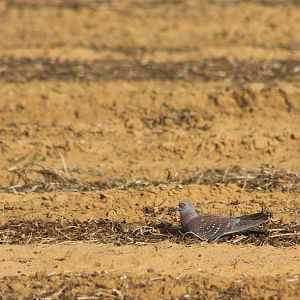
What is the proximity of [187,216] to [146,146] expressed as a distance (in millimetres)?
3494

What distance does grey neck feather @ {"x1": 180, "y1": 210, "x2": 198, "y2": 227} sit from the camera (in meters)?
8.45

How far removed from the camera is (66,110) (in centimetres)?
1334

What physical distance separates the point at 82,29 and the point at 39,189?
872 centimetres

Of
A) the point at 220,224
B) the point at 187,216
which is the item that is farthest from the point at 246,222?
the point at 187,216

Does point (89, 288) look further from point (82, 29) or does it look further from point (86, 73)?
point (82, 29)

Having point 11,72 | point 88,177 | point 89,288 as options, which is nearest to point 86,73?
point 11,72

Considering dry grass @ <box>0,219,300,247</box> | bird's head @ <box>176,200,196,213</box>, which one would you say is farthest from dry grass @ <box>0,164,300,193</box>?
bird's head @ <box>176,200,196,213</box>

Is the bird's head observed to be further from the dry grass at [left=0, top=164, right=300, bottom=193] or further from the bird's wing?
the dry grass at [left=0, top=164, right=300, bottom=193]

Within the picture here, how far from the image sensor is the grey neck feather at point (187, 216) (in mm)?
8453

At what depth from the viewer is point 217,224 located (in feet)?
27.2

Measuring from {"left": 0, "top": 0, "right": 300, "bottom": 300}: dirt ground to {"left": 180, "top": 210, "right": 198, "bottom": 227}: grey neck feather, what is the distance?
149 mm

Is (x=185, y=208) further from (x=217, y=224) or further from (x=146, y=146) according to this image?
(x=146, y=146)

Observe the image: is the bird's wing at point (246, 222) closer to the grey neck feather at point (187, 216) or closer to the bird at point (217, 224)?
the bird at point (217, 224)

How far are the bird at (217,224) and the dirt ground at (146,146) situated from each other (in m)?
0.11
